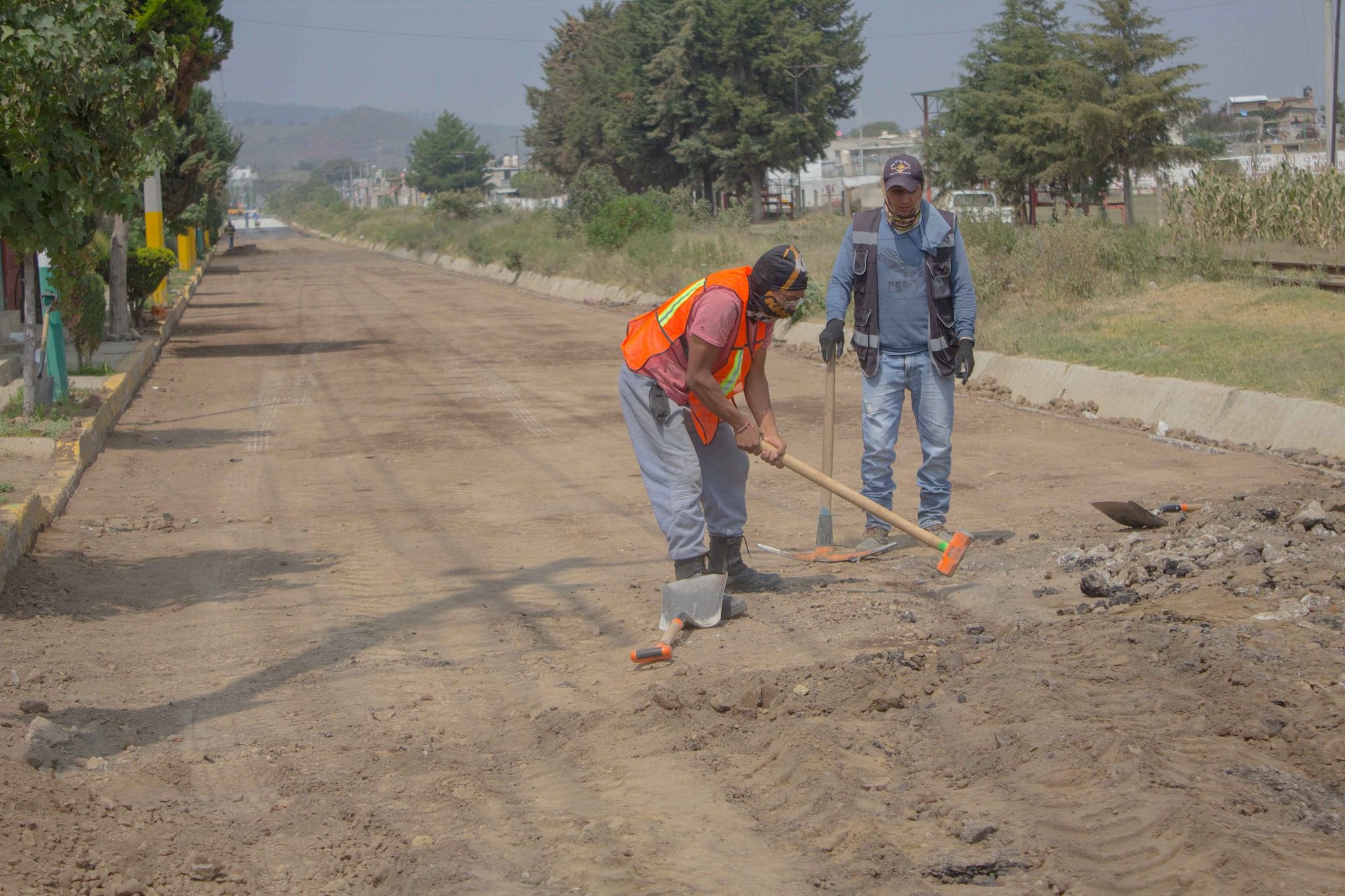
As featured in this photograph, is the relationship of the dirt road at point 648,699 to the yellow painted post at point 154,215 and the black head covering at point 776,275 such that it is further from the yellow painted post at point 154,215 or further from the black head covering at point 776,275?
the yellow painted post at point 154,215

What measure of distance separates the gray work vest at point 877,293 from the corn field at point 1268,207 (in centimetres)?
1238

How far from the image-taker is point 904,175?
22.4 feet

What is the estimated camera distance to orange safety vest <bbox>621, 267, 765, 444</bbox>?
5.68 meters

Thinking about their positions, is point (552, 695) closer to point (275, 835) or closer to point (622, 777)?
point (622, 777)

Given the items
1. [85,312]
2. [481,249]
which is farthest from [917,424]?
[481,249]

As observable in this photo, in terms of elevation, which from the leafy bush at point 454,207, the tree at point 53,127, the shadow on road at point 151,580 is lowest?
the shadow on road at point 151,580

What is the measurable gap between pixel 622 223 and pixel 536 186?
7877 centimetres

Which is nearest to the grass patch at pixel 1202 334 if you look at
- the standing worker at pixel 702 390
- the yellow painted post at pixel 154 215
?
the standing worker at pixel 702 390

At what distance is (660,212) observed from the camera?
116 feet

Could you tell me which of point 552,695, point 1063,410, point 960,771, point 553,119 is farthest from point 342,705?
point 553,119

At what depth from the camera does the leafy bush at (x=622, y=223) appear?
3409 centimetres

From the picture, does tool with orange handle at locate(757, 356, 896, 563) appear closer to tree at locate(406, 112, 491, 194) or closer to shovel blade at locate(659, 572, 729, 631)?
shovel blade at locate(659, 572, 729, 631)

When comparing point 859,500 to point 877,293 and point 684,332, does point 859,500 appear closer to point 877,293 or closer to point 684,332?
point 684,332

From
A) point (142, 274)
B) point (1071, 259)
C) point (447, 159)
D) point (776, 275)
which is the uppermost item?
point (447, 159)
